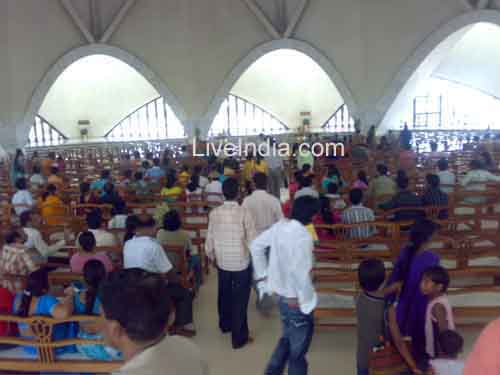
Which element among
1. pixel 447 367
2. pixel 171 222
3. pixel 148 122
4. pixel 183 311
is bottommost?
pixel 183 311

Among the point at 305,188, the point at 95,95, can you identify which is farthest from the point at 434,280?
the point at 95,95

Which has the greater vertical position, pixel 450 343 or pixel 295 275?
pixel 295 275

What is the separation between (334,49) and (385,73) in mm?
2072

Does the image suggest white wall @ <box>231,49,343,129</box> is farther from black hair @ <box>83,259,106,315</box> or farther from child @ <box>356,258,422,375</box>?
child @ <box>356,258,422,375</box>

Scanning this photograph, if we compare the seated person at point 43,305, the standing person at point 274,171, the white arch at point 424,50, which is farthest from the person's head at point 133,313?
the white arch at point 424,50

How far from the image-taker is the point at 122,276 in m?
1.85

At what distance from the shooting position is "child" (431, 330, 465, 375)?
115 inches

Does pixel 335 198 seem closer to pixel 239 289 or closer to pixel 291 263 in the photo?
pixel 239 289

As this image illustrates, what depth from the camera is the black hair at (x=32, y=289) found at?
10.9 ft

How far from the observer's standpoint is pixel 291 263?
320cm

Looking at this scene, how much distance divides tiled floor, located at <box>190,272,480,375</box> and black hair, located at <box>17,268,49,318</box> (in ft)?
4.94

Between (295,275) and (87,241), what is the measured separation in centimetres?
210

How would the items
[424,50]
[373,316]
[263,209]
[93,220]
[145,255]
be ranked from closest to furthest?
[373,316] < [145,255] < [263,209] < [93,220] < [424,50]

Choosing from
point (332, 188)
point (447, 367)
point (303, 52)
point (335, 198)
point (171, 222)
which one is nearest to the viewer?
point (447, 367)
